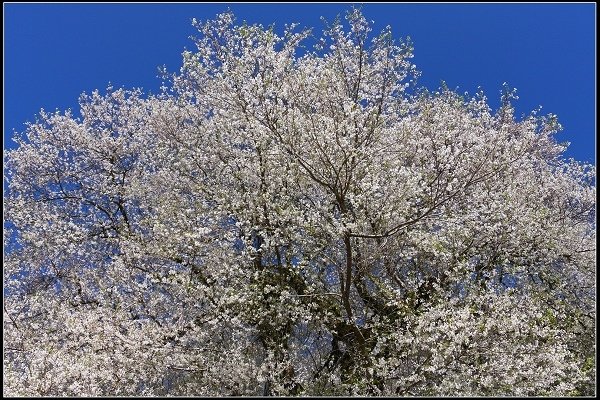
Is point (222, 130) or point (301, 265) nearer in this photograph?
point (301, 265)

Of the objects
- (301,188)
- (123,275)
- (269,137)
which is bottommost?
(123,275)

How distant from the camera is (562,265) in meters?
13.3

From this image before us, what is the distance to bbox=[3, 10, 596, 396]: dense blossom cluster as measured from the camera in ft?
30.6

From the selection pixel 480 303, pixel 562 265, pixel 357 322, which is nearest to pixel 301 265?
pixel 357 322

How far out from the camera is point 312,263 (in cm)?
1105

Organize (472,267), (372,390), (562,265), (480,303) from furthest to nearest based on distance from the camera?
1. (562,265)
2. (472,267)
3. (480,303)
4. (372,390)

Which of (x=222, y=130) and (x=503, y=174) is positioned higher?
(x=222, y=130)

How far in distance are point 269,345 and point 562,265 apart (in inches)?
315

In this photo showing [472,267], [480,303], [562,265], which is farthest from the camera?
[562,265]

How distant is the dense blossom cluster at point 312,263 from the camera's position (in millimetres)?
9312

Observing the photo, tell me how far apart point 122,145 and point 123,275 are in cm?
522

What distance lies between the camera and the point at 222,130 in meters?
12.1

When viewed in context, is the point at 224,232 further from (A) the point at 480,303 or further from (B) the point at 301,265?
(A) the point at 480,303

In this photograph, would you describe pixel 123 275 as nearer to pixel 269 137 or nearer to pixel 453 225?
pixel 269 137
